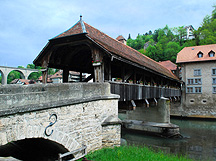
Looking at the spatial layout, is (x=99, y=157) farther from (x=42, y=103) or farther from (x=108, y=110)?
(x=42, y=103)

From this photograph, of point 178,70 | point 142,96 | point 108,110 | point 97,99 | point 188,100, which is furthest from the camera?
point 178,70

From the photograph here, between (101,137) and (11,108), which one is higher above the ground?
(11,108)

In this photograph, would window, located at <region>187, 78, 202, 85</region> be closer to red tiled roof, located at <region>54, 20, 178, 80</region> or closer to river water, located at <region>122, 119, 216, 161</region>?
river water, located at <region>122, 119, 216, 161</region>

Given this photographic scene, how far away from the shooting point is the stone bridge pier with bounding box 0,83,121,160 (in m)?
3.46

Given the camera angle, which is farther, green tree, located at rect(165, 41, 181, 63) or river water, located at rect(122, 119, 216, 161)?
green tree, located at rect(165, 41, 181, 63)

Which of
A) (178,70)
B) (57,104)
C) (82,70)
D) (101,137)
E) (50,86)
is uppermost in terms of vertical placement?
(178,70)

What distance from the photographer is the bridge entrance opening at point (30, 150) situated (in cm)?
537

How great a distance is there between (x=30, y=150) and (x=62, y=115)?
243 centimetres

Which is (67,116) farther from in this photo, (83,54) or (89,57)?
(89,57)

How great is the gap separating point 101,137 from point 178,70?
2726 centimetres

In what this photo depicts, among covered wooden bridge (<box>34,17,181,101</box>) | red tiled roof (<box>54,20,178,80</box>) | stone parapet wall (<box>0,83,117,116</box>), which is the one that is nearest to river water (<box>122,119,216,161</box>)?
covered wooden bridge (<box>34,17,181,101</box>)

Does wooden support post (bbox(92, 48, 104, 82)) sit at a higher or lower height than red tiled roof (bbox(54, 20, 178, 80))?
lower

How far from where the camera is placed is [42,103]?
4.06m

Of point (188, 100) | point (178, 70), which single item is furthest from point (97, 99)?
point (178, 70)
